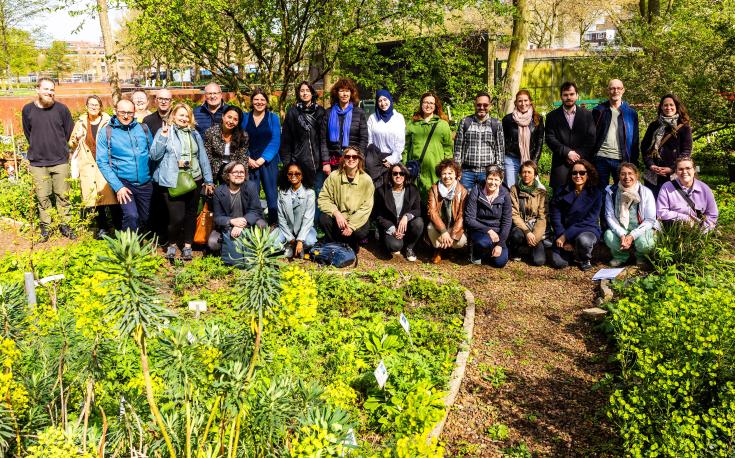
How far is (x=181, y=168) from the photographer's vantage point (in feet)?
25.1

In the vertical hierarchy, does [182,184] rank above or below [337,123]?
below

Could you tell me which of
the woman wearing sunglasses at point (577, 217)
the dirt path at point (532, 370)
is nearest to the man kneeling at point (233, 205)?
the dirt path at point (532, 370)

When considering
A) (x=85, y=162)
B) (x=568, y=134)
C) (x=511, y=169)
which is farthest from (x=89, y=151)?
(x=568, y=134)

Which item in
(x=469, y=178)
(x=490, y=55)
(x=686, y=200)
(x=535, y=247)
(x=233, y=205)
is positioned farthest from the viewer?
(x=490, y=55)

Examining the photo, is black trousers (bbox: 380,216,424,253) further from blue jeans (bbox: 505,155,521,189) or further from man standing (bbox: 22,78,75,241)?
man standing (bbox: 22,78,75,241)

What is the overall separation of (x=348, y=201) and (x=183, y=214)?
6.65 feet

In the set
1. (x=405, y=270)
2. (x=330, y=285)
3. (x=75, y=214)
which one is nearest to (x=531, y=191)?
(x=405, y=270)

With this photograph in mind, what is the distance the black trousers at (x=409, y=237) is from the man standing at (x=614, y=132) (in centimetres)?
231

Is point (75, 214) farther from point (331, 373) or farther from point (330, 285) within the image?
point (331, 373)

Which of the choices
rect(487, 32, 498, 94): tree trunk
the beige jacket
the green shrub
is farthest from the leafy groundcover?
rect(487, 32, 498, 94): tree trunk

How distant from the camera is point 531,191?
25.7ft

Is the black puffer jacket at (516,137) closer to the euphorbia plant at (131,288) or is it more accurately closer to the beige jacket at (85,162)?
the beige jacket at (85,162)

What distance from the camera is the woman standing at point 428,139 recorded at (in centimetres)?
790

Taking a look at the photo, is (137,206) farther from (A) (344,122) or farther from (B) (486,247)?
(B) (486,247)
